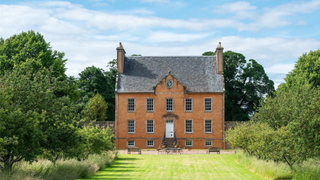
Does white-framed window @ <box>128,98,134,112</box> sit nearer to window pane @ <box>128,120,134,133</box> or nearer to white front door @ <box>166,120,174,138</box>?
window pane @ <box>128,120,134,133</box>

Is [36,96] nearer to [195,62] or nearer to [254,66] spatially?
[195,62]

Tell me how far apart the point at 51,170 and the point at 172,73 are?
1222 inches

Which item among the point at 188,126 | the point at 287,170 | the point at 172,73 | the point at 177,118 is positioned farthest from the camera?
the point at 172,73

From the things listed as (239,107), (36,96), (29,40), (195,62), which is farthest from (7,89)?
(239,107)

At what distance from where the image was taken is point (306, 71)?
159ft

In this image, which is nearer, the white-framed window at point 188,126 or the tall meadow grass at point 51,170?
the tall meadow grass at point 51,170

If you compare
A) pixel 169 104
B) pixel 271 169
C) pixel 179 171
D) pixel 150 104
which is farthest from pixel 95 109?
pixel 271 169

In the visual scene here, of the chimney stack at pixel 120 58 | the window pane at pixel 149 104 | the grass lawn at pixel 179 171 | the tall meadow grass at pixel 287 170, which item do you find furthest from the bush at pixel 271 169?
the chimney stack at pixel 120 58

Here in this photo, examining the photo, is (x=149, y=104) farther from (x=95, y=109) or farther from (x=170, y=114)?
(x=95, y=109)

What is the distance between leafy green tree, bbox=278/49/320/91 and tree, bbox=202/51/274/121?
26.7 ft

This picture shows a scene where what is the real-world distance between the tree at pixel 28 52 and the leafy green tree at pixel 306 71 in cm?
2604

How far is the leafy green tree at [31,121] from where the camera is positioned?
15.6 metres

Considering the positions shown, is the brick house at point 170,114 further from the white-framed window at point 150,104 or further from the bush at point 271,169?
the bush at point 271,169

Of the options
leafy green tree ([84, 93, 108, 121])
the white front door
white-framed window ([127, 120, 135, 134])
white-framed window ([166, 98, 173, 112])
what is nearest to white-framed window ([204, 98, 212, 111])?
white-framed window ([166, 98, 173, 112])
